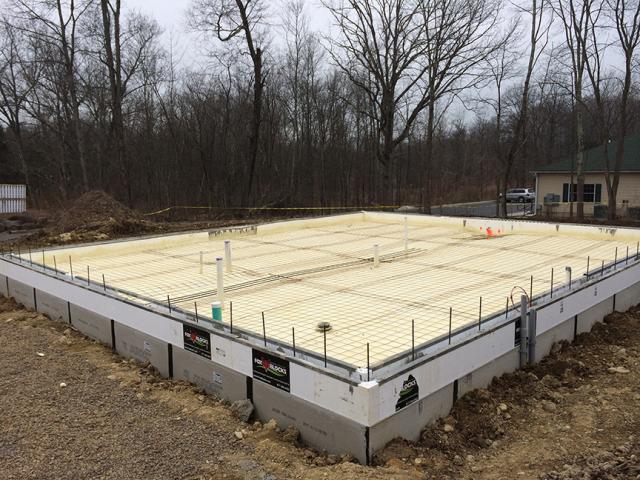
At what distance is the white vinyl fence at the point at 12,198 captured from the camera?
24.6m

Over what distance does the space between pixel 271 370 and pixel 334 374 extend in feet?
2.30

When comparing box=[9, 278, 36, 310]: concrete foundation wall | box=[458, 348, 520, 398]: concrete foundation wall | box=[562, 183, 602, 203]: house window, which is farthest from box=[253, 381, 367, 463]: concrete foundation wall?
box=[562, 183, 602, 203]: house window

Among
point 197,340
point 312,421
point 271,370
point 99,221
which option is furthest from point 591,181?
point 312,421

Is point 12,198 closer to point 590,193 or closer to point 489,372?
point 489,372

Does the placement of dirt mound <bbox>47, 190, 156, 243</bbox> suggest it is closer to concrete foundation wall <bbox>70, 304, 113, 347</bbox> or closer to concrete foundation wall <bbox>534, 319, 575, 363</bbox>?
concrete foundation wall <bbox>70, 304, 113, 347</bbox>

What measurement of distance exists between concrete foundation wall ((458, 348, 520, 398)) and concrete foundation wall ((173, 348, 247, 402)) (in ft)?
6.04

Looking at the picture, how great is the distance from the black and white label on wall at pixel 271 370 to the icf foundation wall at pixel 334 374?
0.01m

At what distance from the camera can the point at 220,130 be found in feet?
94.1

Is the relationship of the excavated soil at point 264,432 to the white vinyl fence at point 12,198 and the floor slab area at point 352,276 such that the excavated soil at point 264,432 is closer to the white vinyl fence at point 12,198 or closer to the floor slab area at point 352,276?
the floor slab area at point 352,276

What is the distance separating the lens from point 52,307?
7.21 m

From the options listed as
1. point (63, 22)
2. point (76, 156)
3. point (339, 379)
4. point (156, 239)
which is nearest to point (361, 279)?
point (339, 379)

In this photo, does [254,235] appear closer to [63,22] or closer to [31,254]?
[31,254]

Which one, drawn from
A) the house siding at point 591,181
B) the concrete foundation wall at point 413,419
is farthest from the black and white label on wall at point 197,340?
the house siding at point 591,181

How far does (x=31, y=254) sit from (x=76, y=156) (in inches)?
1024
